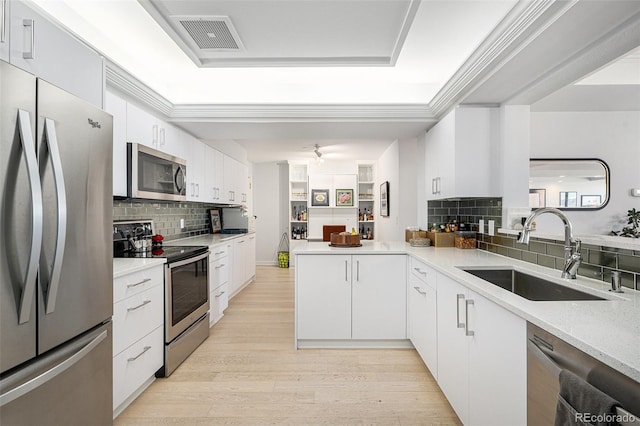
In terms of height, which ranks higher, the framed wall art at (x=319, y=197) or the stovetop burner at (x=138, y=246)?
the framed wall art at (x=319, y=197)

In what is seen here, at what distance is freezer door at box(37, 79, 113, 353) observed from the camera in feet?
3.93

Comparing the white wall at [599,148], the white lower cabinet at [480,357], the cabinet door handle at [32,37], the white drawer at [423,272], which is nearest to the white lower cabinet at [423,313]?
the white drawer at [423,272]

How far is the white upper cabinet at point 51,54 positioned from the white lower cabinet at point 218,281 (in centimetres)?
212

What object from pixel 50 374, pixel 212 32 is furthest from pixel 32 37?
pixel 50 374

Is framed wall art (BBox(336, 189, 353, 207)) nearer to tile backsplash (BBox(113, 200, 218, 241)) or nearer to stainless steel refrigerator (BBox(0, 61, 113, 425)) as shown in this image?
tile backsplash (BBox(113, 200, 218, 241))

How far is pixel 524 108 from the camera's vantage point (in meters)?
2.62

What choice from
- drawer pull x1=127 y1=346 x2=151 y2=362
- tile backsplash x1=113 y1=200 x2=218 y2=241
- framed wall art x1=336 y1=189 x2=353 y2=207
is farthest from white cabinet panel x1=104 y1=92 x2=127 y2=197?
framed wall art x1=336 y1=189 x2=353 y2=207

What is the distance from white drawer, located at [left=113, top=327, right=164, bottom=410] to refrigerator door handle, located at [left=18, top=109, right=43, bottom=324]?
37.4 inches

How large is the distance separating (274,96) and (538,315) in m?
2.80

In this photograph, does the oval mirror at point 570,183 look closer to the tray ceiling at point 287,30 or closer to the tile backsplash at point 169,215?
the tray ceiling at point 287,30

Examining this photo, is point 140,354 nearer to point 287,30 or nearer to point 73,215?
point 73,215

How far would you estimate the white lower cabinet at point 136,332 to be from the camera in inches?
74.5

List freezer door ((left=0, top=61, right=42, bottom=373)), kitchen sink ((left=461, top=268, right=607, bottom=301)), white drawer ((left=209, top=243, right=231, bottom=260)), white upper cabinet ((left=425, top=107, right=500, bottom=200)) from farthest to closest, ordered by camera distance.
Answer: white drawer ((left=209, top=243, right=231, bottom=260)), white upper cabinet ((left=425, top=107, right=500, bottom=200)), kitchen sink ((left=461, top=268, right=607, bottom=301)), freezer door ((left=0, top=61, right=42, bottom=373))

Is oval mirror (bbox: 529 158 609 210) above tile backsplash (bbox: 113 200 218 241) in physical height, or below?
above
